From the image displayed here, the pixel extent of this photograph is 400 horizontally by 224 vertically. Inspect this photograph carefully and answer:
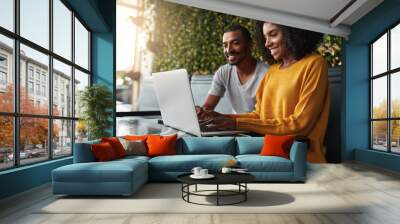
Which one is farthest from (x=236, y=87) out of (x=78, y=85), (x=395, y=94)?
(x=78, y=85)

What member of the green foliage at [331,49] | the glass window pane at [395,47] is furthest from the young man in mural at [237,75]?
the glass window pane at [395,47]

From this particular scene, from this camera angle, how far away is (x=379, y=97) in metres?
8.21

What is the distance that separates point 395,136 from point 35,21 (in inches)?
256

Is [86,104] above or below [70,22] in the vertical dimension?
below

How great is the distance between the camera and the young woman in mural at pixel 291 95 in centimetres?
790

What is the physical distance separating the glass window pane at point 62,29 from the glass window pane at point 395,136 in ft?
20.1

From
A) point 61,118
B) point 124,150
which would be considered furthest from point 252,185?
point 61,118

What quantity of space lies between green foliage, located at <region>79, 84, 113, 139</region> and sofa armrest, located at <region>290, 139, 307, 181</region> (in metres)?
3.75

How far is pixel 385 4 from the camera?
739 centimetres

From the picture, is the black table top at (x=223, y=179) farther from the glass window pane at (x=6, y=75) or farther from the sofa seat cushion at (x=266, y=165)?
the glass window pane at (x=6, y=75)

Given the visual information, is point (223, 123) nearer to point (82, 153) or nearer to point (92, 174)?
point (82, 153)

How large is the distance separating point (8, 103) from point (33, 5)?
1640 millimetres

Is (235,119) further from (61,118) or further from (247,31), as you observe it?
(61,118)

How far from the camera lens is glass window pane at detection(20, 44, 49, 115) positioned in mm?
5340
